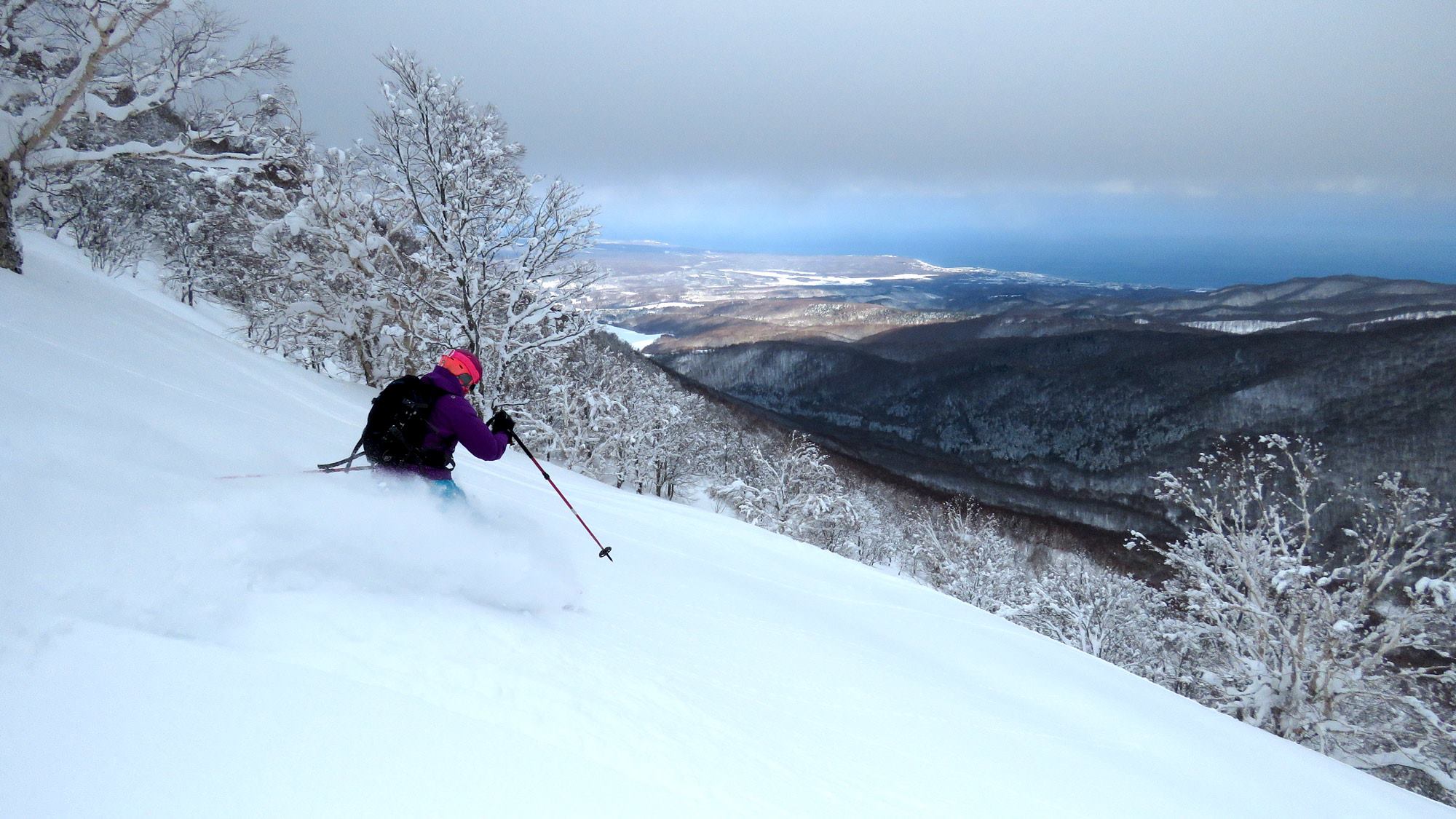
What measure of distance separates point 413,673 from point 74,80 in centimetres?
967

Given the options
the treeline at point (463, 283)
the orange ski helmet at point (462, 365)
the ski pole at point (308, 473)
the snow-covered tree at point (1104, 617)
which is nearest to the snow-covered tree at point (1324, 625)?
the treeline at point (463, 283)

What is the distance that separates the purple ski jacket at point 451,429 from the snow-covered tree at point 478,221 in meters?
11.3

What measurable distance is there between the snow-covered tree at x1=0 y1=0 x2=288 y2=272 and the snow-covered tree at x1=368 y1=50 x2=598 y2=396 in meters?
5.13

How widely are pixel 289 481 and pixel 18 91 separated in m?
8.62

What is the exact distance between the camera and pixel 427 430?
13.8 ft

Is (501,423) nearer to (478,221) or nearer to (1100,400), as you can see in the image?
(478,221)

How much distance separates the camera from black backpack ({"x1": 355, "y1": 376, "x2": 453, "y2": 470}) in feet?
13.7

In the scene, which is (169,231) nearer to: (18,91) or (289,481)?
(18,91)

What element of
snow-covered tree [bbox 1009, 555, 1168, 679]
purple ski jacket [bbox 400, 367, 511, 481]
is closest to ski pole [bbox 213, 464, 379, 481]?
purple ski jacket [bbox 400, 367, 511, 481]

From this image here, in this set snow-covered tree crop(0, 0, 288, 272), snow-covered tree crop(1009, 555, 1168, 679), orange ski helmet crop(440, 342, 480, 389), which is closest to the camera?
orange ski helmet crop(440, 342, 480, 389)

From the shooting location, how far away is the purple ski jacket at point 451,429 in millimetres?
4230

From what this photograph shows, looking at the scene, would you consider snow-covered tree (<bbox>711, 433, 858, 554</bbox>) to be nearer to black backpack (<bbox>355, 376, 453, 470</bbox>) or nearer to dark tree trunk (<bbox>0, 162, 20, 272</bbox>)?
dark tree trunk (<bbox>0, 162, 20, 272</bbox>)

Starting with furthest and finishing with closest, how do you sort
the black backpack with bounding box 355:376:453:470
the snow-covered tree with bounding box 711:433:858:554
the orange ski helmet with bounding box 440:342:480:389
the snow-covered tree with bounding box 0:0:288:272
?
the snow-covered tree with bounding box 711:433:858:554
the snow-covered tree with bounding box 0:0:288:272
the orange ski helmet with bounding box 440:342:480:389
the black backpack with bounding box 355:376:453:470

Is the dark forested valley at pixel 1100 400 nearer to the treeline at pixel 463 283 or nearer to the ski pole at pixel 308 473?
the treeline at pixel 463 283
